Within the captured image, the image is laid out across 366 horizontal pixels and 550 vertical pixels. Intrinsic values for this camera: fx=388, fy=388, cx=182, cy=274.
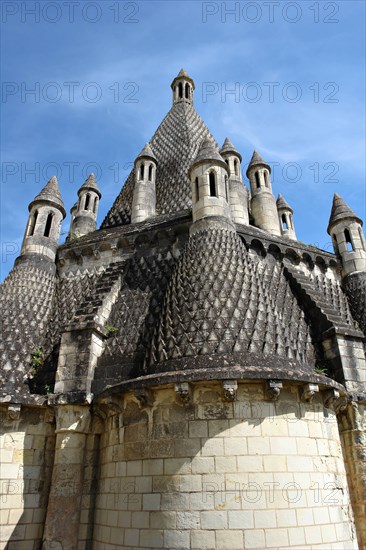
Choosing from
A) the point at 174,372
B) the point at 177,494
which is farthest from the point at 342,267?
the point at 177,494

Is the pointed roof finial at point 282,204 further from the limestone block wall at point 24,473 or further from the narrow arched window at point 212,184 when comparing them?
the limestone block wall at point 24,473

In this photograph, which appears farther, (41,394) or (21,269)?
(21,269)

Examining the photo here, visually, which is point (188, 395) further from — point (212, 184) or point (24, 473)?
point (212, 184)

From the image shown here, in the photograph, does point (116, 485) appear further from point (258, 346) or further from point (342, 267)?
point (342, 267)

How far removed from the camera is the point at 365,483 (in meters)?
8.18

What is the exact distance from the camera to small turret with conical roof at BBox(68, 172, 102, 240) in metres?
16.1

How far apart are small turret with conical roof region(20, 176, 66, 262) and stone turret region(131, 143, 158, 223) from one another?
8.94 ft

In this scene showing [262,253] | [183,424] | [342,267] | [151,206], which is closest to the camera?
[183,424]

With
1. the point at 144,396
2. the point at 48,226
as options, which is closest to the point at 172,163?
the point at 48,226

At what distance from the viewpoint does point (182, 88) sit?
22734 mm

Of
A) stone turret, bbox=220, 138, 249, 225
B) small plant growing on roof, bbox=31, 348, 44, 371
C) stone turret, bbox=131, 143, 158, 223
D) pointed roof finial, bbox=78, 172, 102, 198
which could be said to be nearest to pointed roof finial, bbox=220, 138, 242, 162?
stone turret, bbox=220, 138, 249, 225

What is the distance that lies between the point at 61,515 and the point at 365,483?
20.7ft

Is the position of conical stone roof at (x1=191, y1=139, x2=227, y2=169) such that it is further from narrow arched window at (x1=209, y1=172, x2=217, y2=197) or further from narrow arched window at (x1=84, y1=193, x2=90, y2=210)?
narrow arched window at (x1=84, y1=193, x2=90, y2=210)

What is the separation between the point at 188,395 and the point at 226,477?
1.48 metres
